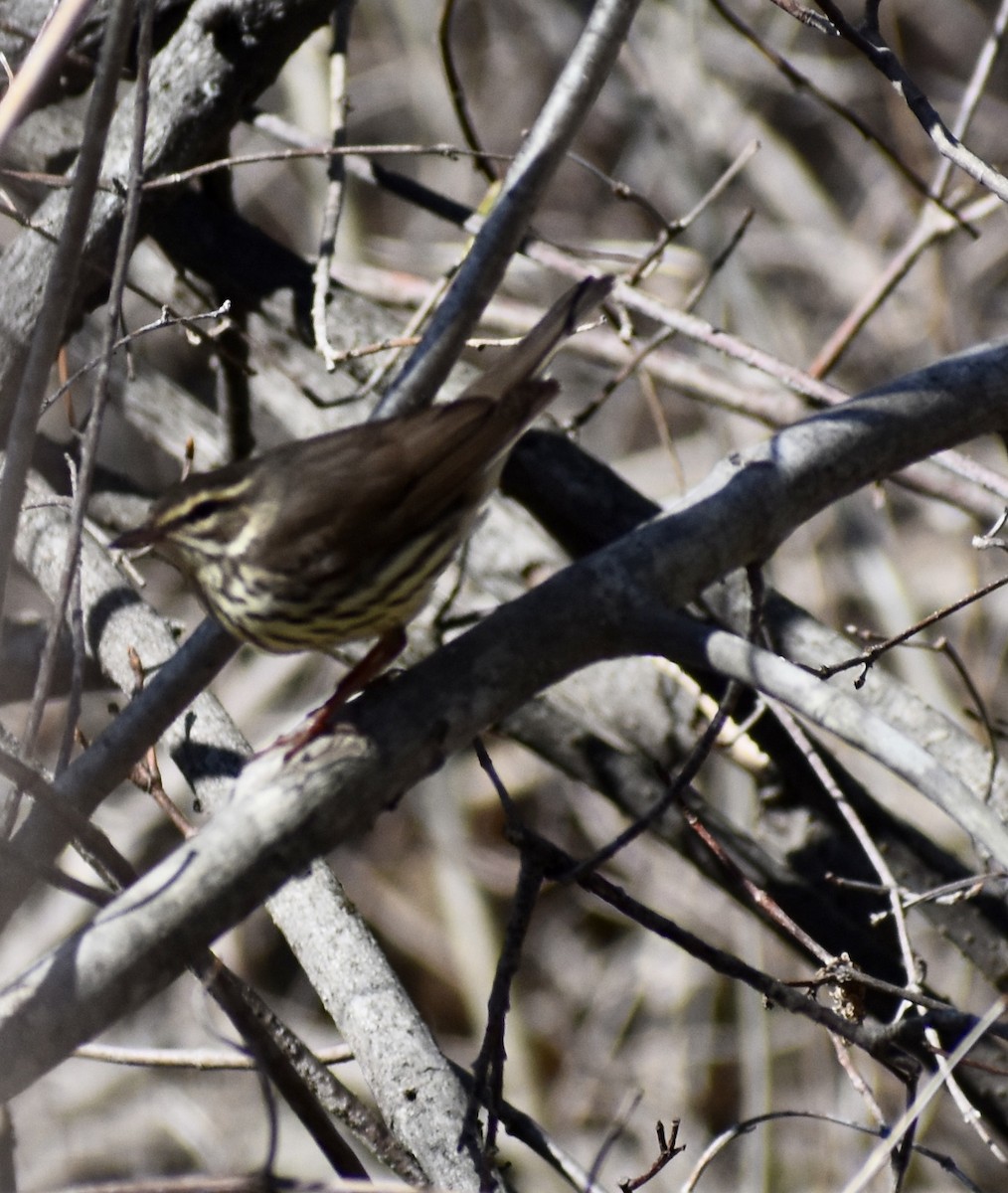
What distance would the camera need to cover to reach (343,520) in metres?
3.76

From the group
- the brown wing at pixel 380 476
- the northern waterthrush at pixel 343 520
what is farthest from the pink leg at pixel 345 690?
the brown wing at pixel 380 476

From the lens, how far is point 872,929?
4879mm

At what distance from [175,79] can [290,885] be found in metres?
2.53

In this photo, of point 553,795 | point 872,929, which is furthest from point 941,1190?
point 872,929

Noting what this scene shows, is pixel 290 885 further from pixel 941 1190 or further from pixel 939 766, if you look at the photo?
pixel 941 1190

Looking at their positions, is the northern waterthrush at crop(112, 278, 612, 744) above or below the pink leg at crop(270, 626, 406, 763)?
above

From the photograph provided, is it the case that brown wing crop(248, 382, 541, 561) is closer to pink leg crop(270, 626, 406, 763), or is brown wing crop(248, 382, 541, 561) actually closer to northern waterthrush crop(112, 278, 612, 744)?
northern waterthrush crop(112, 278, 612, 744)

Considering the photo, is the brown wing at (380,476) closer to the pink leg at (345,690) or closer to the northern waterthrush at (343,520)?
the northern waterthrush at (343,520)

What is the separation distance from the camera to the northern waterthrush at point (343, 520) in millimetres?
3678

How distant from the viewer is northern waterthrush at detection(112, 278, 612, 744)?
12.1ft

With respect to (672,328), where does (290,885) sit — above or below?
below

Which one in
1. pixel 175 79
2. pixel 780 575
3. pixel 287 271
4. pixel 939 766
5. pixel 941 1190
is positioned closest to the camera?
pixel 939 766

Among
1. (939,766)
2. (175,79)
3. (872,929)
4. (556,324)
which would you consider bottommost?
(939,766)

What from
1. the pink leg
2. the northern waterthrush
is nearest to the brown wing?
the northern waterthrush
